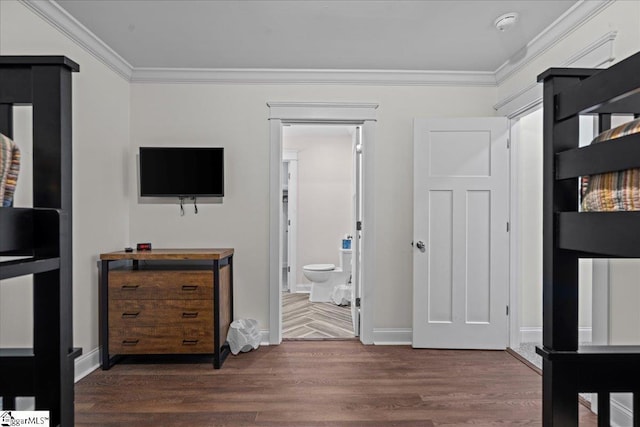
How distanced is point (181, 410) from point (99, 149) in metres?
2.05

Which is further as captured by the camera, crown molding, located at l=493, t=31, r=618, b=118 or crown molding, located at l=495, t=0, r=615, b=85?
crown molding, located at l=495, t=0, r=615, b=85

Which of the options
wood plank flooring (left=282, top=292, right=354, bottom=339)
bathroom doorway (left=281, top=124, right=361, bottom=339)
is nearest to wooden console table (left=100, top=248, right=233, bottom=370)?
wood plank flooring (left=282, top=292, right=354, bottom=339)

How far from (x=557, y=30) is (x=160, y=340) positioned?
3628mm

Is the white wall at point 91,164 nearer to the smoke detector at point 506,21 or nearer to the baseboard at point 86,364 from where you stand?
the baseboard at point 86,364

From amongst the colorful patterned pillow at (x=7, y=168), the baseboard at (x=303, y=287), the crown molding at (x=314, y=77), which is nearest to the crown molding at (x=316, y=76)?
the crown molding at (x=314, y=77)

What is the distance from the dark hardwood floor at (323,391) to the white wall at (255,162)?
651 mm

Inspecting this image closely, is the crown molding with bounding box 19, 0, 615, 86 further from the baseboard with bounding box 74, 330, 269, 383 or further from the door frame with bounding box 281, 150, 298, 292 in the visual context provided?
the door frame with bounding box 281, 150, 298, 292

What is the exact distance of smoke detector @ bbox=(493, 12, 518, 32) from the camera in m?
2.76

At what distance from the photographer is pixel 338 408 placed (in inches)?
99.3

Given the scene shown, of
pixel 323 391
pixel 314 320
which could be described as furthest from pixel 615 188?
pixel 314 320

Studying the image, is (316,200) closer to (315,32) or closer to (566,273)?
(315,32)

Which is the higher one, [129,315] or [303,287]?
[129,315]

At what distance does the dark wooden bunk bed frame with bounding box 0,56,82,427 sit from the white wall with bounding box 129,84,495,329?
276 centimetres

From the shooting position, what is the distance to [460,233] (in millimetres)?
3693
